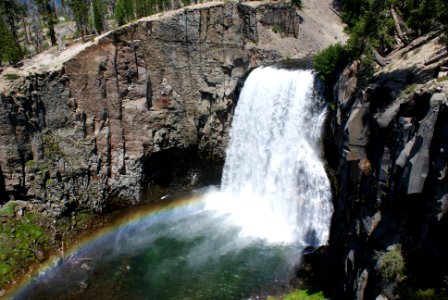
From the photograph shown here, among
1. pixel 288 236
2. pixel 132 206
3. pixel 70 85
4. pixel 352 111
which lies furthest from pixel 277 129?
pixel 70 85

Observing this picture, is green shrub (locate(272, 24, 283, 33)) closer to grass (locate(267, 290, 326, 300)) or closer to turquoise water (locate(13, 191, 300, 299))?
turquoise water (locate(13, 191, 300, 299))

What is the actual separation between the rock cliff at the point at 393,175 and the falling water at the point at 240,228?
4.43m

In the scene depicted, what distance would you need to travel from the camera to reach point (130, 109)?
109ft

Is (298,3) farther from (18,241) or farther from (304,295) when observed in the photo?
(18,241)

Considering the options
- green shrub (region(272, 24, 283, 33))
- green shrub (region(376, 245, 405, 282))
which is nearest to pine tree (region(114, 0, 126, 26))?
green shrub (region(272, 24, 283, 33))

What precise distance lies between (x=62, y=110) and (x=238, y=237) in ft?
56.7

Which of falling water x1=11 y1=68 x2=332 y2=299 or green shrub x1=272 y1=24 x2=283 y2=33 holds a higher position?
green shrub x1=272 y1=24 x2=283 y2=33

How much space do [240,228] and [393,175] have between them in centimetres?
1606

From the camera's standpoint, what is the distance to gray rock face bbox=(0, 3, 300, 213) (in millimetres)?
29625

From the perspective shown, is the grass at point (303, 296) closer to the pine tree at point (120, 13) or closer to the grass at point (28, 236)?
the grass at point (28, 236)

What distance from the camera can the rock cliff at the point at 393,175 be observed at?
13.6 meters

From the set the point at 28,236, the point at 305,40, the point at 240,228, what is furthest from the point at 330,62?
the point at 28,236

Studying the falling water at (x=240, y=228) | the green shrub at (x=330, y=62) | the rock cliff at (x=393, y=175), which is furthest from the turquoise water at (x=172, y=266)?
the green shrub at (x=330, y=62)

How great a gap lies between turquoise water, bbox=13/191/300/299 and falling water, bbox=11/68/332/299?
7cm
